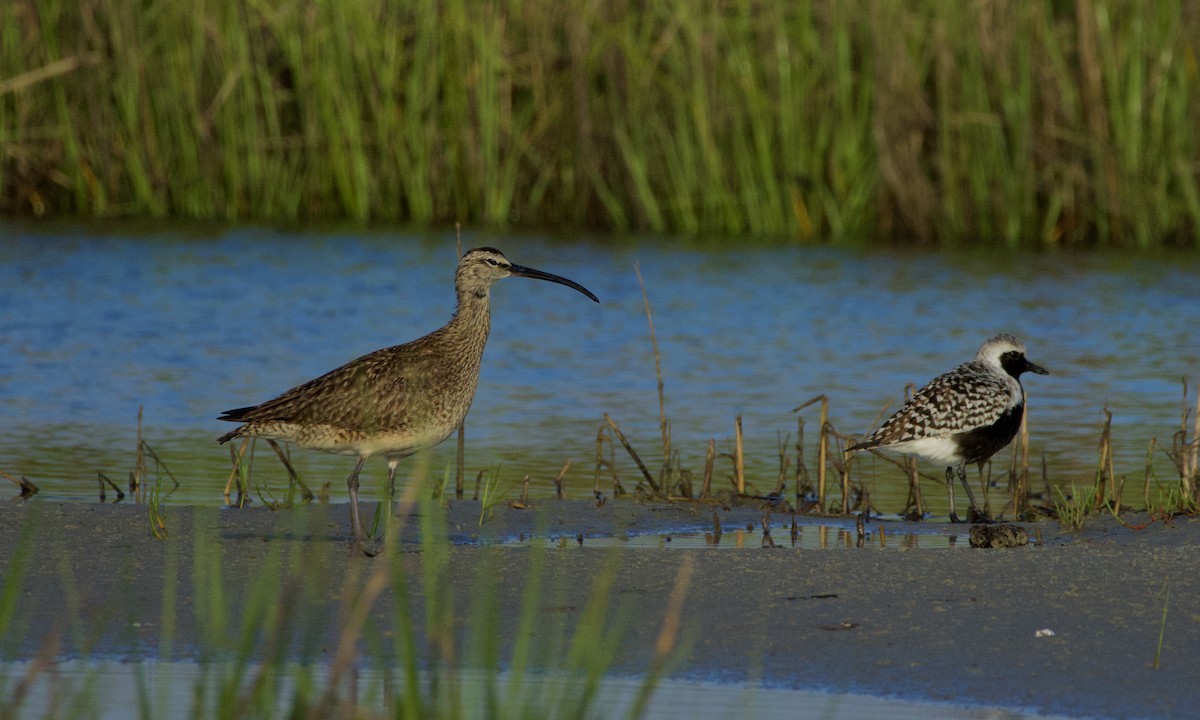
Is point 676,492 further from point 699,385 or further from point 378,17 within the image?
point 378,17

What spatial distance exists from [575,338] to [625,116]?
14.1ft

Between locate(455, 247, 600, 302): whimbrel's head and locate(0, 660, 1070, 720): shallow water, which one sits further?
locate(455, 247, 600, 302): whimbrel's head

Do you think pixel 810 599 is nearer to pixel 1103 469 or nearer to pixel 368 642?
pixel 368 642

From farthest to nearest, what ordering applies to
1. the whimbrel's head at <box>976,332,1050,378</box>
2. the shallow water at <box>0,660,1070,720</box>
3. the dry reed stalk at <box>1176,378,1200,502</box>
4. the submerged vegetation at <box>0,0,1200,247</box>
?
1. the submerged vegetation at <box>0,0,1200,247</box>
2. the whimbrel's head at <box>976,332,1050,378</box>
3. the dry reed stalk at <box>1176,378,1200,502</box>
4. the shallow water at <box>0,660,1070,720</box>

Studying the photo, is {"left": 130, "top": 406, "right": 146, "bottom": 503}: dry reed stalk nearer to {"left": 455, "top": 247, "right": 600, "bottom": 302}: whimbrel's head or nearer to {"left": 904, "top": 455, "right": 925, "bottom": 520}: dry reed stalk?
{"left": 455, "top": 247, "right": 600, "bottom": 302}: whimbrel's head

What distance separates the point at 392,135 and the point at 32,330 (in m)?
5.33

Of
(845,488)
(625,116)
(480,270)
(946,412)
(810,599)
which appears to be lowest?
(845,488)

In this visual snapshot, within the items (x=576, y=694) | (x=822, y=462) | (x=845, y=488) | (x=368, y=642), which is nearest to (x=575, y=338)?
(x=822, y=462)

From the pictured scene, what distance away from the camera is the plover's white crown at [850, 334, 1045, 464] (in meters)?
8.35

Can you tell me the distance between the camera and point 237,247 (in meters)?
17.6

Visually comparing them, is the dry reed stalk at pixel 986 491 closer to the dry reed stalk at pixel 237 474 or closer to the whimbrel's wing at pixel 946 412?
the whimbrel's wing at pixel 946 412

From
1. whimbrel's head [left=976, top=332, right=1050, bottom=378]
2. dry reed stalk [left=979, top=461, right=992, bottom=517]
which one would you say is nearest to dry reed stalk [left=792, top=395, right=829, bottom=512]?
dry reed stalk [left=979, top=461, right=992, bottom=517]

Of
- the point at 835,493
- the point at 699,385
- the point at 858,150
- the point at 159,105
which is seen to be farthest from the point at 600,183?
the point at 835,493

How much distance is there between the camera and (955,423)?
27.3ft
